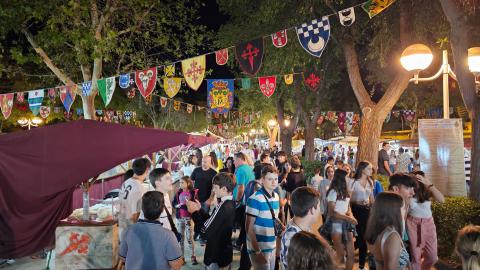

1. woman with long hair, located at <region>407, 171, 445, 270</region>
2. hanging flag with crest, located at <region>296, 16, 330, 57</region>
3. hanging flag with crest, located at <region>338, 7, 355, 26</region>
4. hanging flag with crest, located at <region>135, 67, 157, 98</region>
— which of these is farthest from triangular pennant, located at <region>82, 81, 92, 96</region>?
woman with long hair, located at <region>407, 171, 445, 270</region>

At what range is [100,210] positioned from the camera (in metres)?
5.72

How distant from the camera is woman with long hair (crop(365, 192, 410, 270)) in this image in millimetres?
3248

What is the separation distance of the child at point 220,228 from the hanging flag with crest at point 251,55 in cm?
478

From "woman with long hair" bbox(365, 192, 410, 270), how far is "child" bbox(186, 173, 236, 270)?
1.63 meters

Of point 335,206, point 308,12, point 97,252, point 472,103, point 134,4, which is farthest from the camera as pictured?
point 134,4

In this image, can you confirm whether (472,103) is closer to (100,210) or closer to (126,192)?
(126,192)

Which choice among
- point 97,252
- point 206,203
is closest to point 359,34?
point 206,203

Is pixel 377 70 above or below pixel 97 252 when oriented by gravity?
above

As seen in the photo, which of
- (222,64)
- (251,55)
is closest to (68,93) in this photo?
(222,64)

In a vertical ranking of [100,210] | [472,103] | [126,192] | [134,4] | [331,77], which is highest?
[134,4]

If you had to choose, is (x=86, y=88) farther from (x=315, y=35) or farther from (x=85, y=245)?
(x=85, y=245)

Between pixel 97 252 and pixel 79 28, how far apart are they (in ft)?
31.1

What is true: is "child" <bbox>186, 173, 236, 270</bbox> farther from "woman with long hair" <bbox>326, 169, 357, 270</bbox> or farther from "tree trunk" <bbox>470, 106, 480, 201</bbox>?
"tree trunk" <bbox>470, 106, 480, 201</bbox>

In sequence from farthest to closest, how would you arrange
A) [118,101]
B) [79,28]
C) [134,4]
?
1. [118,101]
2. [134,4]
3. [79,28]
